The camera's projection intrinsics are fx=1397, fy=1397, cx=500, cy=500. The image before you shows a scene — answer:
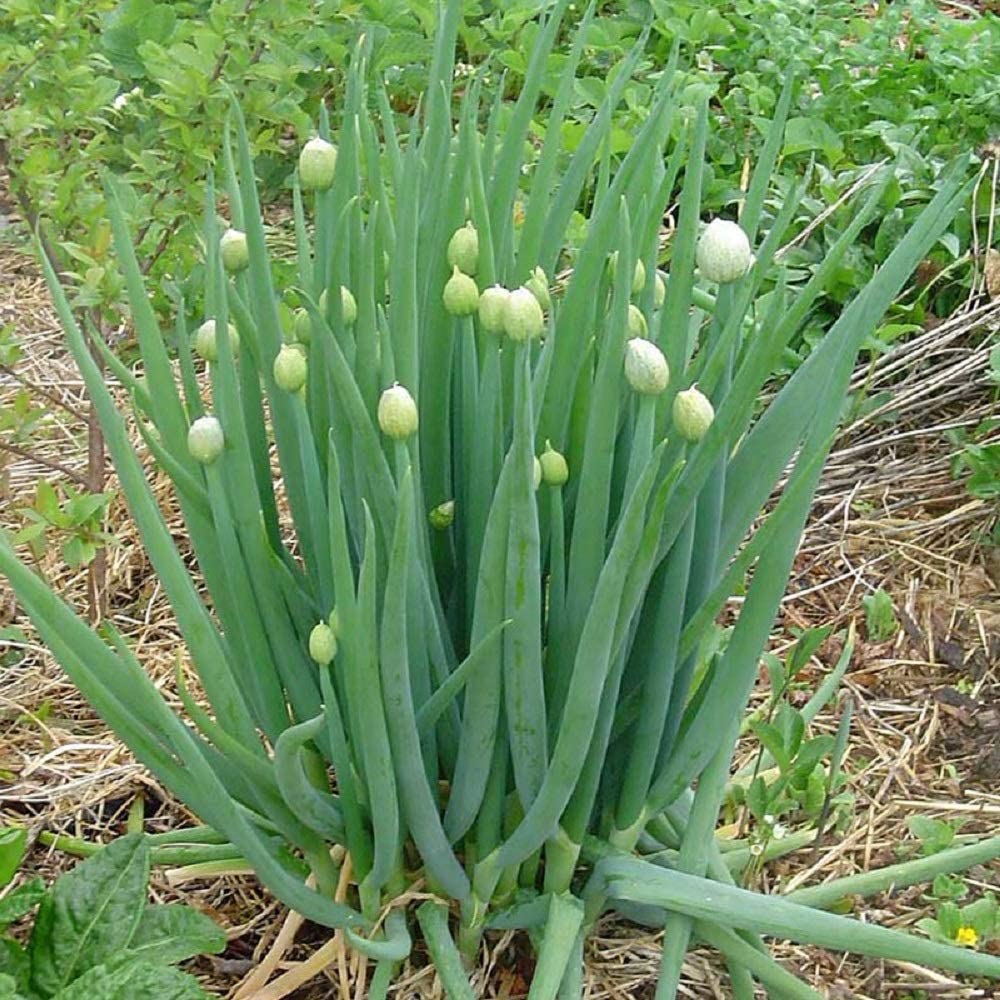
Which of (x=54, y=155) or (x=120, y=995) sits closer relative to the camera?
(x=120, y=995)

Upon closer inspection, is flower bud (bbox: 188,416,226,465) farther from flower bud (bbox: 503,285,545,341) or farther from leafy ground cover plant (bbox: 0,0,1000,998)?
flower bud (bbox: 503,285,545,341)

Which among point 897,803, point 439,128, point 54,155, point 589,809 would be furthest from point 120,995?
point 54,155

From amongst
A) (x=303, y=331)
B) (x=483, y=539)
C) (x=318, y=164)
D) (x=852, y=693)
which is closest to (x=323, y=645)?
(x=483, y=539)

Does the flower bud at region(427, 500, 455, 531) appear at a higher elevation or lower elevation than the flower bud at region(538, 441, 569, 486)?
lower

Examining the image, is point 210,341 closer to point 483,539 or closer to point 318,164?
point 318,164

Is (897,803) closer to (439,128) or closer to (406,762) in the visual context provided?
(406,762)

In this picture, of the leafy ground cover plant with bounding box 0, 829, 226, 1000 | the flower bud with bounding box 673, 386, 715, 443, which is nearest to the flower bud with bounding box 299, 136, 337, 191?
the flower bud with bounding box 673, 386, 715, 443
